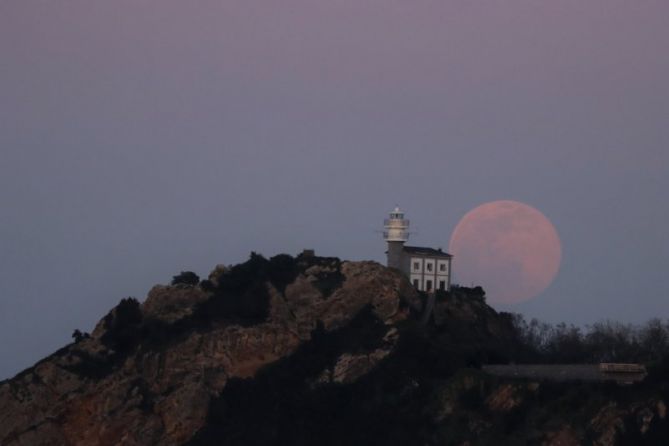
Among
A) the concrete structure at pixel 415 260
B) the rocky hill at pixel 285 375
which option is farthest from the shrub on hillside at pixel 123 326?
the concrete structure at pixel 415 260

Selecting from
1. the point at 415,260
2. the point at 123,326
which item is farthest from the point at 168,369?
the point at 415,260

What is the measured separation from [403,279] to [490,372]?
35.4ft

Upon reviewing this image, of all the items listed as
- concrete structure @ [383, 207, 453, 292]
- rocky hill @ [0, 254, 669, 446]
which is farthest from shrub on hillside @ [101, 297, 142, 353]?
concrete structure @ [383, 207, 453, 292]

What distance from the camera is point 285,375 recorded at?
93.6 metres

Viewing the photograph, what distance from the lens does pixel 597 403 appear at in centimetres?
8256

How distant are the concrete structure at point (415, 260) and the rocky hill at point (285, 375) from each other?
4.43 metres

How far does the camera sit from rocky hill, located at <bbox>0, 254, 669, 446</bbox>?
8750 centimetres

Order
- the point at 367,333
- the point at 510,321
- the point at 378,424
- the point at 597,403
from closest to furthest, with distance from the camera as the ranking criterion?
the point at 597,403 < the point at 378,424 < the point at 367,333 < the point at 510,321

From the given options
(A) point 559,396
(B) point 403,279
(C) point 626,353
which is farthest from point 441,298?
(A) point 559,396

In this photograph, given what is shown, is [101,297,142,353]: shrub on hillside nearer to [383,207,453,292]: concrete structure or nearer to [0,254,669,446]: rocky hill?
[0,254,669,446]: rocky hill

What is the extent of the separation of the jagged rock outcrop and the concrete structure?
658cm

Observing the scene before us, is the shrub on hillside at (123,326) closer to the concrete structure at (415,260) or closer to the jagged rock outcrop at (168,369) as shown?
the jagged rock outcrop at (168,369)

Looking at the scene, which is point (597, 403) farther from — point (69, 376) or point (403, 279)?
point (69, 376)

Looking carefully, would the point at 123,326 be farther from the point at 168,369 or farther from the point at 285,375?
the point at 285,375
